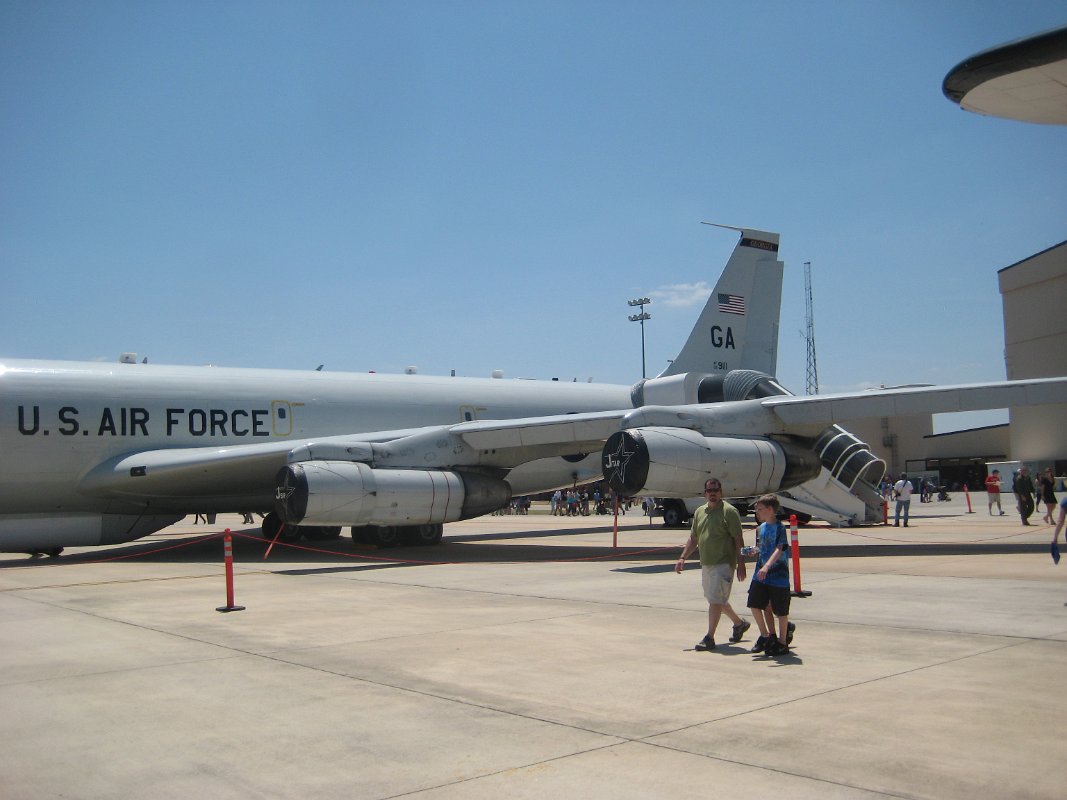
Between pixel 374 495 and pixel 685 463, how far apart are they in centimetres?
536

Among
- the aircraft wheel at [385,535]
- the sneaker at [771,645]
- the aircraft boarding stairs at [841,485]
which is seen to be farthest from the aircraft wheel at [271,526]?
the sneaker at [771,645]

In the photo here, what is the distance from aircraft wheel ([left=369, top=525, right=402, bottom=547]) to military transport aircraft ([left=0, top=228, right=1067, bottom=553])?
7 centimetres

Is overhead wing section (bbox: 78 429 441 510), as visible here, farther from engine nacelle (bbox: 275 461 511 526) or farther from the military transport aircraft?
engine nacelle (bbox: 275 461 511 526)

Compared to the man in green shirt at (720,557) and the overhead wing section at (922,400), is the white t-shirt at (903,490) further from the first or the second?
the man in green shirt at (720,557)

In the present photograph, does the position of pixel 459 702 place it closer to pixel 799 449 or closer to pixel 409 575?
pixel 409 575

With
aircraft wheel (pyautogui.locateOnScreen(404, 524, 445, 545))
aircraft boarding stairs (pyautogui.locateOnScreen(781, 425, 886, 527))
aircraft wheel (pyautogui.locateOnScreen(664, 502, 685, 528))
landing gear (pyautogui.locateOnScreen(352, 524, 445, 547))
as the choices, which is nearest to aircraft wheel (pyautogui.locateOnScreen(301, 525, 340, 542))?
landing gear (pyautogui.locateOnScreen(352, 524, 445, 547))

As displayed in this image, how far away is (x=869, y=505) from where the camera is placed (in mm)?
23359

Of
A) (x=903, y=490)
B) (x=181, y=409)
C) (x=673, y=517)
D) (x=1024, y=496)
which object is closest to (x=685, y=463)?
(x=181, y=409)

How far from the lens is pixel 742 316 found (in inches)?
914

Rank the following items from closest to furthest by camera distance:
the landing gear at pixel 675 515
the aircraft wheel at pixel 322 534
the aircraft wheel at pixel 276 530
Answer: the aircraft wheel at pixel 276 530 → the aircraft wheel at pixel 322 534 → the landing gear at pixel 675 515

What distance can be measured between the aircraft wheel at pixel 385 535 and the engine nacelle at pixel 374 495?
1.62m

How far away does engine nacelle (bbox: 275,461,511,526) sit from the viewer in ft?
52.1

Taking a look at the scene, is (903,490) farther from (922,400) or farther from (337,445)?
(337,445)

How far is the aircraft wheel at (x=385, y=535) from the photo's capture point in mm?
18844
